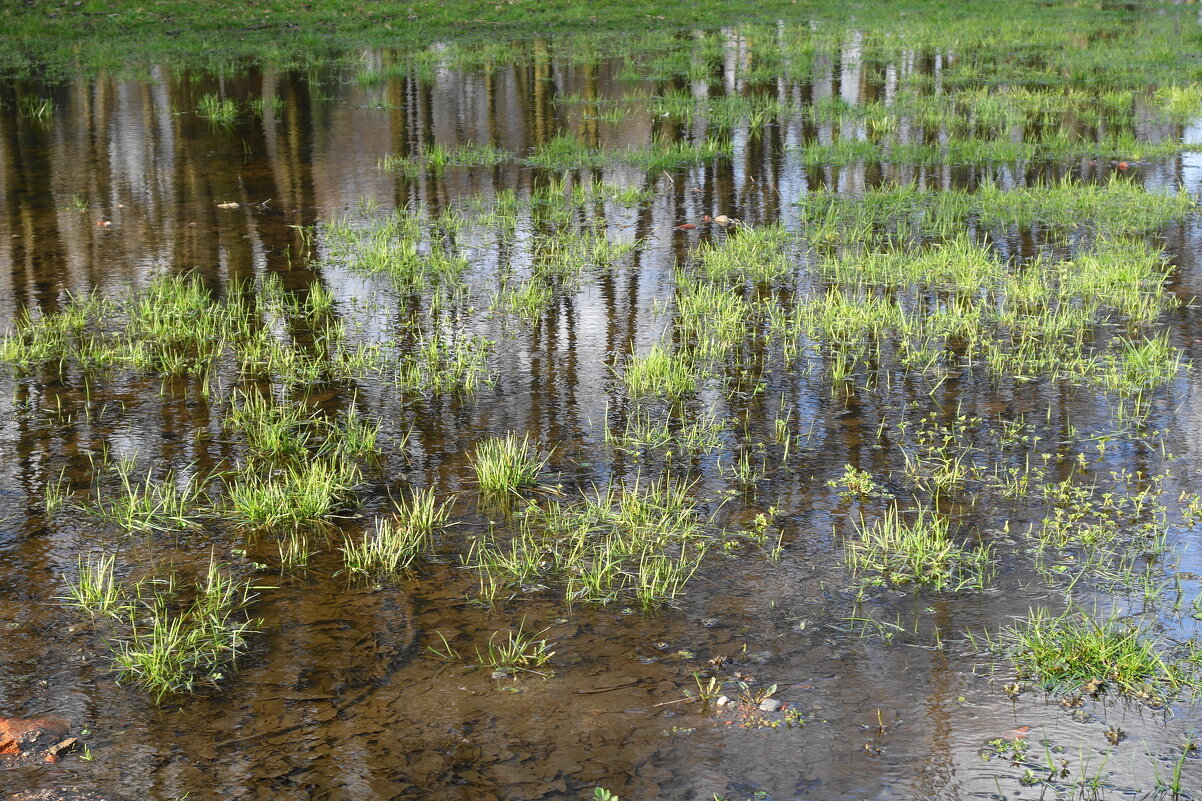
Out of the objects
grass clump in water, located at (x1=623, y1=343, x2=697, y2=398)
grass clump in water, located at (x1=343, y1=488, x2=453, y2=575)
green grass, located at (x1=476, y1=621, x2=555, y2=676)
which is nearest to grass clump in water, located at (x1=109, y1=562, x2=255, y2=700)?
grass clump in water, located at (x1=343, y1=488, x2=453, y2=575)

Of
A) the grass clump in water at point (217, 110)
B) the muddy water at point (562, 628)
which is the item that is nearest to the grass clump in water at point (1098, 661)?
the muddy water at point (562, 628)

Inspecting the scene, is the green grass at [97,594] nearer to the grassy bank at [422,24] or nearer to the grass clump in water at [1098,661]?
the grass clump in water at [1098,661]

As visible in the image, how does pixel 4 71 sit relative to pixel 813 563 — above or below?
above

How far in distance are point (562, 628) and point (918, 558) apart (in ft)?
4.85

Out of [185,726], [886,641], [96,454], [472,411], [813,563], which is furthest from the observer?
[472,411]

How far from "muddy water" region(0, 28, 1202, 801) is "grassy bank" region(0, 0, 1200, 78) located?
14.0m

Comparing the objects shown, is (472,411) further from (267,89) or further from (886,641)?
(267,89)

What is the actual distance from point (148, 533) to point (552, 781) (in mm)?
2457

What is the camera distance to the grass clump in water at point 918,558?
4.61m

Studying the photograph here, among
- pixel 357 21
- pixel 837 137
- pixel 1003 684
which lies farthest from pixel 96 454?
pixel 357 21

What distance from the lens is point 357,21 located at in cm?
2673

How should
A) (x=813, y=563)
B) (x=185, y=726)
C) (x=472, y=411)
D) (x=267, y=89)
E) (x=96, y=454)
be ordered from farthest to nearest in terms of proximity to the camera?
1. (x=267, y=89)
2. (x=472, y=411)
3. (x=96, y=454)
4. (x=813, y=563)
5. (x=185, y=726)

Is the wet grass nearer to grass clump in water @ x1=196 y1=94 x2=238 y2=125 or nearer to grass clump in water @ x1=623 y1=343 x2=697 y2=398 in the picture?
grass clump in water @ x1=623 y1=343 x2=697 y2=398

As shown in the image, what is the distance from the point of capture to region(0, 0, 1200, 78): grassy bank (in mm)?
21797
